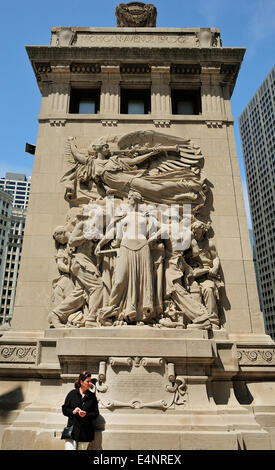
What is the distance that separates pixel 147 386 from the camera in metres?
10.3

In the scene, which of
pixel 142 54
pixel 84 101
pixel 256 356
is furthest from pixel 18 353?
pixel 142 54

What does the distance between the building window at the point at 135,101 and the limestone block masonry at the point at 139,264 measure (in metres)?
0.10

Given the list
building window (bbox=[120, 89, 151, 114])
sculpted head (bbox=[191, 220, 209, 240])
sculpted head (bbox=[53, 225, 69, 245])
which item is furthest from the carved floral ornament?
sculpted head (bbox=[53, 225, 69, 245])

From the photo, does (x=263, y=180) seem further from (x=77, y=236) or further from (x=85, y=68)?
(x=77, y=236)

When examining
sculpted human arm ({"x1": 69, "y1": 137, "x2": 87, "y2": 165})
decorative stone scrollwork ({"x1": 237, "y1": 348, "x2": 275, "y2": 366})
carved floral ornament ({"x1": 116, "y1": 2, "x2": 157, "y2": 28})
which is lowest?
decorative stone scrollwork ({"x1": 237, "y1": 348, "x2": 275, "y2": 366})

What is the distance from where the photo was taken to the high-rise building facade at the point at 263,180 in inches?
3866

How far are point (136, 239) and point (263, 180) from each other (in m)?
102

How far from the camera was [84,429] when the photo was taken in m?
7.93

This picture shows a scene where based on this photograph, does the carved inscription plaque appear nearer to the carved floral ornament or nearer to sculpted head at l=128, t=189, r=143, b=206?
sculpted head at l=128, t=189, r=143, b=206

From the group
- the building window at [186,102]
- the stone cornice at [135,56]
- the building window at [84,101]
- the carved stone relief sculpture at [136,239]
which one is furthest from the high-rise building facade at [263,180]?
the carved stone relief sculpture at [136,239]

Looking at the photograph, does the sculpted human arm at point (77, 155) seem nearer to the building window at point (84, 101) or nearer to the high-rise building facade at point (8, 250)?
the building window at point (84, 101)

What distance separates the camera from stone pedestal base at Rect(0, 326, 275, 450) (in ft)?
30.7

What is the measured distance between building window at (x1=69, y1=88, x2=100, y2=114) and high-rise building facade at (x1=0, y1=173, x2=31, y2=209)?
170m

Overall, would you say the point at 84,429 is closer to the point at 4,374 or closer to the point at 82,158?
the point at 4,374
